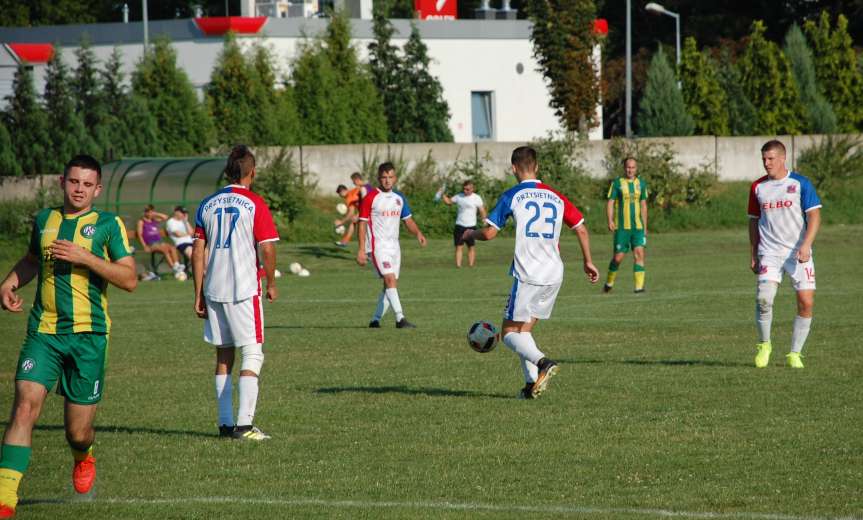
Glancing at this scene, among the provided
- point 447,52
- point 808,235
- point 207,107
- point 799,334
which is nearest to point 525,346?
point 808,235

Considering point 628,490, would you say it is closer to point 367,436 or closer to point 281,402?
point 367,436

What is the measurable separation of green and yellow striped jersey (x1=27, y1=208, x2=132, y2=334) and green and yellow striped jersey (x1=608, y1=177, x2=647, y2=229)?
1580 centimetres

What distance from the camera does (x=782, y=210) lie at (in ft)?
42.1

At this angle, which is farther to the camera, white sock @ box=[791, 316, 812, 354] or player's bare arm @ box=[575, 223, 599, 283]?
white sock @ box=[791, 316, 812, 354]

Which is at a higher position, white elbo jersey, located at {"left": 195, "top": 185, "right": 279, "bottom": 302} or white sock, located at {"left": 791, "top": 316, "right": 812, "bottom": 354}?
white elbo jersey, located at {"left": 195, "top": 185, "right": 279, "bottom": 302}

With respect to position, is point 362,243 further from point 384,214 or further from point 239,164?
point 239,164

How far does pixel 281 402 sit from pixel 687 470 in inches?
171

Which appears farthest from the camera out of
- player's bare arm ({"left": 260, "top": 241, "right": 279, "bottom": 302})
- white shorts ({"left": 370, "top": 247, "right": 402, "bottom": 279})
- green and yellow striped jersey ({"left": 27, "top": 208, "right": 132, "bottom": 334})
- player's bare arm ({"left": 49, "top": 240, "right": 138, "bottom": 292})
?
white shorts ({"left": 370, "top": 247, "right": 402, "bottom": 279})

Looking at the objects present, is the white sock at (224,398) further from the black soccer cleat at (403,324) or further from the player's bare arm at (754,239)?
the black soccer cleat at (403,324)

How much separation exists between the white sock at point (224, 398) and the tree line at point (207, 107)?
30.2 m

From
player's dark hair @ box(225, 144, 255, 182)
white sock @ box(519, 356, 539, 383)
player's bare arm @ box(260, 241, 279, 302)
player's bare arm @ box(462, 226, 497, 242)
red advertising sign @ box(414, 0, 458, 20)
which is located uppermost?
red advertising sign @ box(414, 0, 458, 20)

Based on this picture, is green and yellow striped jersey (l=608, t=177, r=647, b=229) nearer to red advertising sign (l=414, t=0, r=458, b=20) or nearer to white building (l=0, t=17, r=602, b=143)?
white building (l=0, t=17, r=602, b=143)

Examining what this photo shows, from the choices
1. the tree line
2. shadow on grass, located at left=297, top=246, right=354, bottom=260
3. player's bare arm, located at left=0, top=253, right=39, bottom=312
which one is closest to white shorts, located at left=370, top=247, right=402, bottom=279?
player's bare arm, located at left=0, top=253, right=39, bottom=312

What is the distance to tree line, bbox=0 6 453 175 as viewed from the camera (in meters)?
39.8
